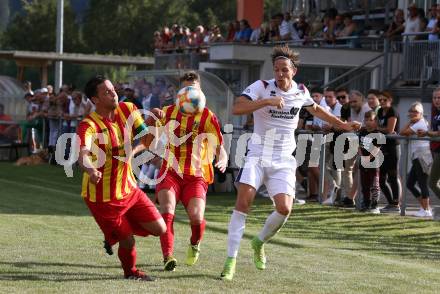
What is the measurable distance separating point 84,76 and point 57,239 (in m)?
65.2

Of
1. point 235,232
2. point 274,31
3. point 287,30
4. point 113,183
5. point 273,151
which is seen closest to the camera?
point 113,183

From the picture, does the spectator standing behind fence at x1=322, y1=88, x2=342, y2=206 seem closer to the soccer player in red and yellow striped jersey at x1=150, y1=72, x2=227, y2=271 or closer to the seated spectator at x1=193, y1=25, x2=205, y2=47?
the soccer player in red and yellow striped jersey at x1=150, y1=72, x2=227, y2=271

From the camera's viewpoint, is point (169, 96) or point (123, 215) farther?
point (169, 96)

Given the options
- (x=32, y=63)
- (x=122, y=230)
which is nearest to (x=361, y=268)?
Answer: (x=122, y=230)

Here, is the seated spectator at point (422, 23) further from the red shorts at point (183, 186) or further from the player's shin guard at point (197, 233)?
the player's shin guard at point (197, 233)

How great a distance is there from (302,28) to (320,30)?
0.52 meters

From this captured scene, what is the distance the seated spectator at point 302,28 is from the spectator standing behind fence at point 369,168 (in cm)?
1141

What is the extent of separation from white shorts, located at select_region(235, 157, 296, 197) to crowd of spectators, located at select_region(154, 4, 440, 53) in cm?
1278

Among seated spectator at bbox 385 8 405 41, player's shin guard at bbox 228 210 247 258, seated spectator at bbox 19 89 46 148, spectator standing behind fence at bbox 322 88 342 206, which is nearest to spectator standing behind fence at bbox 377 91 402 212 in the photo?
spectator standing behind fence at bbox 322 88 342 206

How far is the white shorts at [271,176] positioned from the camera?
977 centimetres

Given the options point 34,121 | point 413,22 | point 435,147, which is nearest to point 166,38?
point 34,121

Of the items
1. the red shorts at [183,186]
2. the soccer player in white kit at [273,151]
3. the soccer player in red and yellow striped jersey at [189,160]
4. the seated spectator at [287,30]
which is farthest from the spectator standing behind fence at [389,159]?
the seated spectator at [287,30]

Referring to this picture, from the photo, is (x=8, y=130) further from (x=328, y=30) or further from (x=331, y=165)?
(x=331, y=165)

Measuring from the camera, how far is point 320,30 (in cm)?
2723
